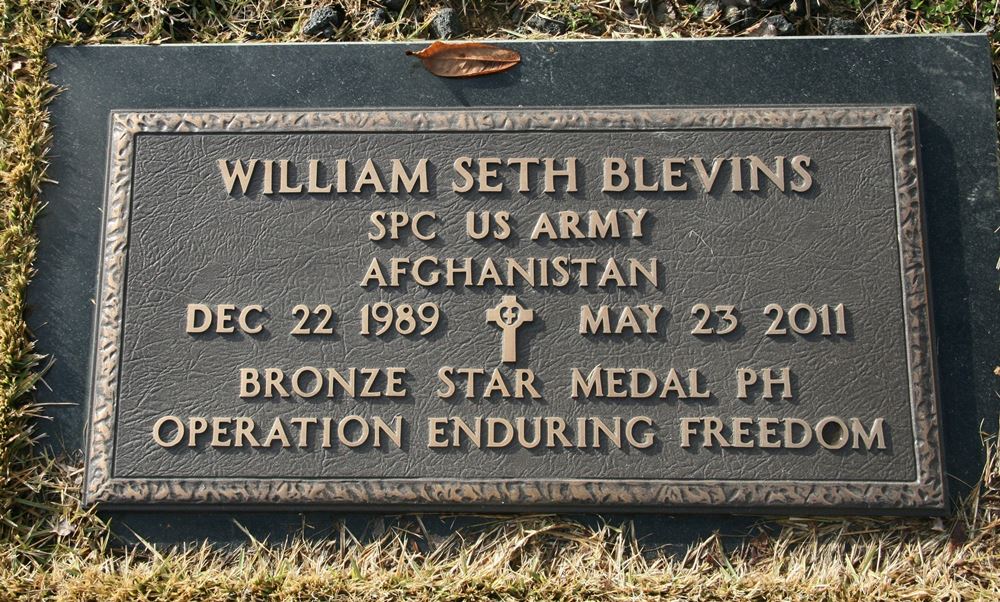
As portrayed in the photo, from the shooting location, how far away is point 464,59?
8.97ft

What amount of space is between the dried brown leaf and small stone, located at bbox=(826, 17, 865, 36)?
110 cm

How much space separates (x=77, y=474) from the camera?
2.55 metres

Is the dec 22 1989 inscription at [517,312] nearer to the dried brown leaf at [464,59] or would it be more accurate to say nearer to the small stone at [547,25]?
the dried brown leaf at [464,59]

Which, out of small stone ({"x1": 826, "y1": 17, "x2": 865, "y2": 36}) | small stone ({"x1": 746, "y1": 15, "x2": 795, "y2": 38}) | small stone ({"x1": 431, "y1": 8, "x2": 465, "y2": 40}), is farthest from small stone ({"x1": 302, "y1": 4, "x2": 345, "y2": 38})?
small stone ({"x1": 826, "y1": 17, "x2": 865, "y2": 36})

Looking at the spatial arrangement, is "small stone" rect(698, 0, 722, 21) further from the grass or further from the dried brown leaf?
the grass

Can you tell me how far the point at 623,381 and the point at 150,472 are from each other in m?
1.42

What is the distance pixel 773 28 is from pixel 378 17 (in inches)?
54.1

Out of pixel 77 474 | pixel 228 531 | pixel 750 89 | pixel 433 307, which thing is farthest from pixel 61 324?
pixel 750 89

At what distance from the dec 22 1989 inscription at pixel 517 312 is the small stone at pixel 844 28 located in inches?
17.1

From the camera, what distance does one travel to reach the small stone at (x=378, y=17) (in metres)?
2.96

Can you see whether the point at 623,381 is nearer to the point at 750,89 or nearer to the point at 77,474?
the point at 750,89

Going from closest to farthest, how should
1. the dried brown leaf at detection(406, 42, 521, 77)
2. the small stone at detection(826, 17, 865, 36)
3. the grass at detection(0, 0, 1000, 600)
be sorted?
the grass at detection(0, 0, 1000, 600), the dried brown leaf at detection(406, 42, 521, 77), the small stone at detection(826, 17, 865, 36)

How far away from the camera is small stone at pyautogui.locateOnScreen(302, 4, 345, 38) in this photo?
2.93 m

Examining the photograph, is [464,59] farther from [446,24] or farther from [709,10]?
[709,10]
